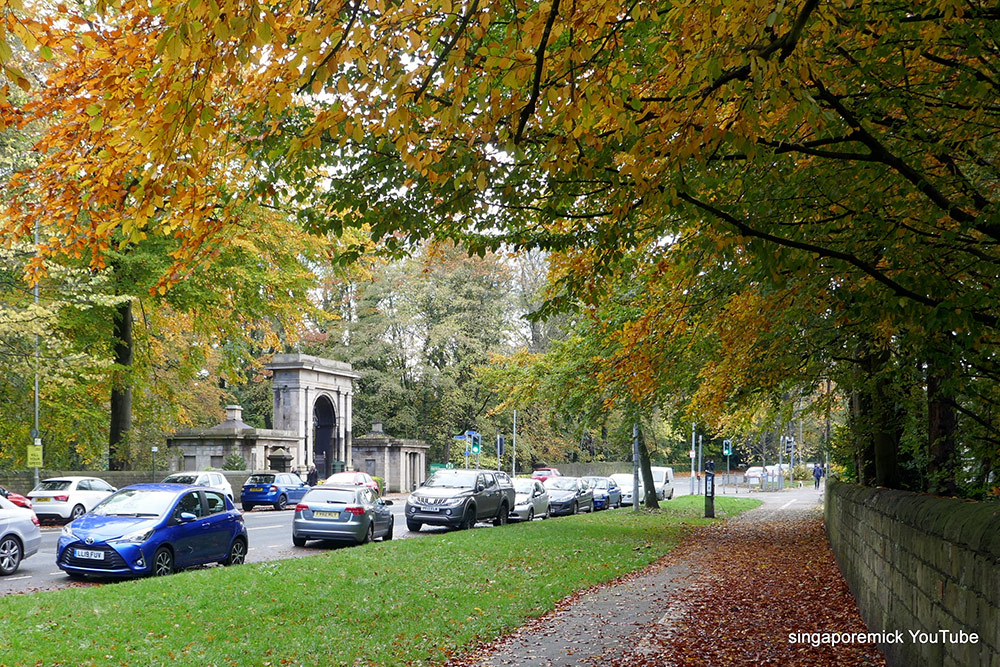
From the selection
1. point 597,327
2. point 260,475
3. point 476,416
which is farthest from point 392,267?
point 597,327

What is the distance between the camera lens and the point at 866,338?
11609 millimetres

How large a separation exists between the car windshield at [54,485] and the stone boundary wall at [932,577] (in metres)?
22.0

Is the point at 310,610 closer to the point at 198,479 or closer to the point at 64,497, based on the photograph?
the point at 64,497

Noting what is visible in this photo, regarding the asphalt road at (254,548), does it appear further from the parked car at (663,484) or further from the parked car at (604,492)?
the parked car at (663,484)

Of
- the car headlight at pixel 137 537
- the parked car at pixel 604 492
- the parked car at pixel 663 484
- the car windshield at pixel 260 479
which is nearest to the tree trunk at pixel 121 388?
the car windshield at pixel 260 479

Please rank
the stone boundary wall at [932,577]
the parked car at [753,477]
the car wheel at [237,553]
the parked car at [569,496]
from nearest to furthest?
the stone boundary wall at [932,577] → the car wheel at [237,553] → the parked car at [569,496] → the parked car at [753,477]

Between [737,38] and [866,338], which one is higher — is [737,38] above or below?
above

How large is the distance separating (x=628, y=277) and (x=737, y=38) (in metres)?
8.07

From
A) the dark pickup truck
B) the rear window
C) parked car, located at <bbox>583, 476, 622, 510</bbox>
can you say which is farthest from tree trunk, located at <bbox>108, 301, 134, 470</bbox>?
parked car, located at <bbox>583, 476, 622, 510</bbox>

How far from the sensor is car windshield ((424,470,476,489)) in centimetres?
2525

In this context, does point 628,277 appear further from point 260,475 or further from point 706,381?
point 260,475

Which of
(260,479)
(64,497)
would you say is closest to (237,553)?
(64,497)

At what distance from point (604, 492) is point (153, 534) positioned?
83.6 feet

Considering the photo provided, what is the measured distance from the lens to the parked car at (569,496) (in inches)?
1261
